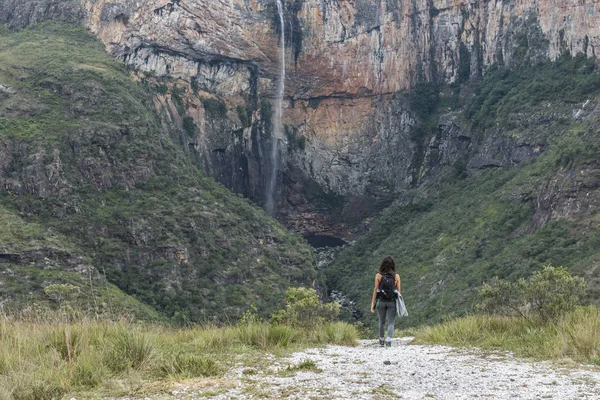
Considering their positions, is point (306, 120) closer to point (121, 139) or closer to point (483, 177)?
point (483, 177)

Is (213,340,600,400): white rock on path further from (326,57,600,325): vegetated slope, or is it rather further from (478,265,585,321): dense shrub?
(326,57,600,325): vegetated slope

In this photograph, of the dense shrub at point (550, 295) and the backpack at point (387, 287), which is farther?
the backpack at point (387, 287)

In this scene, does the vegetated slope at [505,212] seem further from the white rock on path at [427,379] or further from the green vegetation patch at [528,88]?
the white rock on path at [427,379]

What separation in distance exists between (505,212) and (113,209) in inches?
1366

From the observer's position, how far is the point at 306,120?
344 feet

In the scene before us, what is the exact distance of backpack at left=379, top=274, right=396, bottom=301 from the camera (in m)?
17.0

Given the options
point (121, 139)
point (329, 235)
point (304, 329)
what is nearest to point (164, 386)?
point (304, 329)

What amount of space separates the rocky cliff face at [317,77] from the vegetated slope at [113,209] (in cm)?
1306

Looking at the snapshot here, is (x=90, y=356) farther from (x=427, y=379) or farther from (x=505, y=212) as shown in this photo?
(x=505, y=212)

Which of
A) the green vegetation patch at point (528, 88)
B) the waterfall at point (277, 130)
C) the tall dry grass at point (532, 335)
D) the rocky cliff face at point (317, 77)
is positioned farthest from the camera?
the waterfall at point (277, 130)

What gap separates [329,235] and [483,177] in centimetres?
2907

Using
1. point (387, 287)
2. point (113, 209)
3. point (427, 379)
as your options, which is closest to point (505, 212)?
point (113, 209)

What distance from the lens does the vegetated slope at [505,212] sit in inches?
2072

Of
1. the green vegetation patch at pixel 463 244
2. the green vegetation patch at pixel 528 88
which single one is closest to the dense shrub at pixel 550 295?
the green vegetation patch at pixel 463 244
